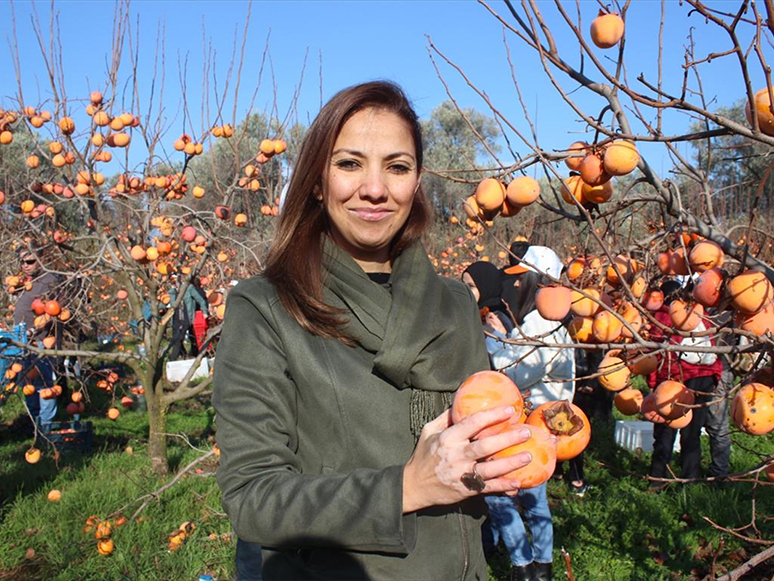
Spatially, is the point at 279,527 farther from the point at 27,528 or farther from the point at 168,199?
the point at 168,199

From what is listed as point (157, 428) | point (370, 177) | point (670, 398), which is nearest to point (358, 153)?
point (370, 177)

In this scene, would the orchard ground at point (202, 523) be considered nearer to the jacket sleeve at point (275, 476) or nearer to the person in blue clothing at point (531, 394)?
the person in blue clothing at point (531, 394)

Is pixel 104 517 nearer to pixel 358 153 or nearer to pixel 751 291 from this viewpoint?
pixel 358 153

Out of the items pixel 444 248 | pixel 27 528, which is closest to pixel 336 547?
pixel 27 528

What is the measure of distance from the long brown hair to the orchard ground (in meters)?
2.54

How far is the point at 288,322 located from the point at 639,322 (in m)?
1.05

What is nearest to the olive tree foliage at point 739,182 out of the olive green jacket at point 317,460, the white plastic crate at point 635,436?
Result: the olive green jacket at point 317,460

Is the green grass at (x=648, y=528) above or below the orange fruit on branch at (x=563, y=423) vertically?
below

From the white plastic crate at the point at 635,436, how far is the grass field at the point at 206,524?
0.23m

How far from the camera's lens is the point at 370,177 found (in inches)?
51.0

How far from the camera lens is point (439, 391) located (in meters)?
1.33

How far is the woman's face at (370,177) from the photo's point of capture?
1301 mm

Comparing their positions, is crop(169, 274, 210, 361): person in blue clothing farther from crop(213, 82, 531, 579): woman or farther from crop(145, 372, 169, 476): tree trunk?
crop(213, 82, 531, 579): woman

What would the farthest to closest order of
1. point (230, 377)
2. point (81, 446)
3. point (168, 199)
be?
1. point (81, 446)
2. point (168, 199)
3. point (230, 377)
